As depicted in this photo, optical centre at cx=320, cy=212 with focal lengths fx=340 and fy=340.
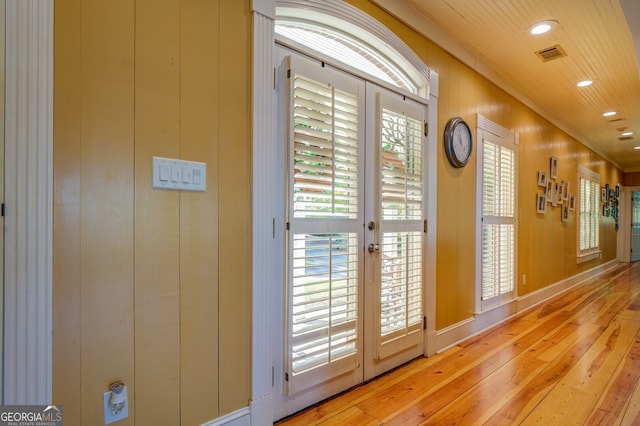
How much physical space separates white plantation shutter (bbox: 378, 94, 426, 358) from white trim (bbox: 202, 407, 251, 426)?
1.00 meters

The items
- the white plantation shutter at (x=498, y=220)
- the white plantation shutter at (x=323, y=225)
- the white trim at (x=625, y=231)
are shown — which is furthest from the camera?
the white trim at (x=625, y=231)

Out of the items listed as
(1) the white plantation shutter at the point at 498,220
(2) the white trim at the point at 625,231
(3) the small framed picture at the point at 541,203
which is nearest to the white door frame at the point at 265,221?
(1) the white plantation shutter at the point at 498,220

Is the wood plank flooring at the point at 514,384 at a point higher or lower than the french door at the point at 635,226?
lower

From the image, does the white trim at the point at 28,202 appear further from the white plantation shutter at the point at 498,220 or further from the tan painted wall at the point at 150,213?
the white plantation shutter at the point at 498,220

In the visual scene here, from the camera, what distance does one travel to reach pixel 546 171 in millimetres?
4746

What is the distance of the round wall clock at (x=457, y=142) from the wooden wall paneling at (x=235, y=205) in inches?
75.8

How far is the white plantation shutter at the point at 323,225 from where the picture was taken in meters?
1.88

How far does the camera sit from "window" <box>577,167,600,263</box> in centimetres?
608

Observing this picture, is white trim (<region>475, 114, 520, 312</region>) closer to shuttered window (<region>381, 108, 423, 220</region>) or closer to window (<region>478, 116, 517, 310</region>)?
window (<region>478, 116, 517, 310</region>)

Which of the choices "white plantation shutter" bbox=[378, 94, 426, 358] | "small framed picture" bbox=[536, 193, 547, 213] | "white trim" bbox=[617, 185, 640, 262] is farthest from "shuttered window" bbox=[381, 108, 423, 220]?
"white trim" bbox=[617, 185, 640, 262]

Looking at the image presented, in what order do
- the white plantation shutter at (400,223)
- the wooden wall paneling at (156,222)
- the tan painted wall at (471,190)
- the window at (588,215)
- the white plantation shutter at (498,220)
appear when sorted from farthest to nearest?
the window at (588,215)
the white plantation shutter at (498,220)
the tan painted wall at (471,190)
the white plantation shutter at (400,223)
the wooden wall paneling at (156,222)

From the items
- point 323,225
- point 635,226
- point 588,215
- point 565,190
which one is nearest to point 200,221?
point 323,225

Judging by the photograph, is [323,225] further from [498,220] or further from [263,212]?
[498,220]

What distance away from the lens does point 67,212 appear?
1.21 meters
